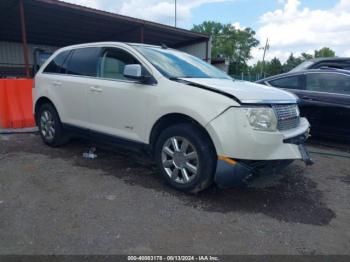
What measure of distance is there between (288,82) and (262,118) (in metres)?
3.82

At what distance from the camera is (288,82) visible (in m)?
6.70

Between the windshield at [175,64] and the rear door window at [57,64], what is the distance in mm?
1718

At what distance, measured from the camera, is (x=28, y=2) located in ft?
38.1

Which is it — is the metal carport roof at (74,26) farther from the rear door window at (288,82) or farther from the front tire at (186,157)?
the front tire at (186,157)

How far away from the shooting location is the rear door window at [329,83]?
606 centimetres

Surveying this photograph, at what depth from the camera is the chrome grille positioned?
11.3ft

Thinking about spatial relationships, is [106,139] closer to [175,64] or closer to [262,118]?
[175,64]

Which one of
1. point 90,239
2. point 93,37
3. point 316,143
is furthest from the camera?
point 93,37

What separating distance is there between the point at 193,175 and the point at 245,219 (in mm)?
742

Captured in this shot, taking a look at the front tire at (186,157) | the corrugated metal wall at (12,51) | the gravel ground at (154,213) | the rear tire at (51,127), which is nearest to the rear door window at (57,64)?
the rear tire at (51,127)

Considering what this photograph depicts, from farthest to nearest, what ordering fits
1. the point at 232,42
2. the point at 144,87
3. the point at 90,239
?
the point at 232,42 < the point at 144,87 < the point at 90,239

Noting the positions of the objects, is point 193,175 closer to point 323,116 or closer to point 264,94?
point 264,94

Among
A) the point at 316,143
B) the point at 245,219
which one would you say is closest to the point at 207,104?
the point at 245,219

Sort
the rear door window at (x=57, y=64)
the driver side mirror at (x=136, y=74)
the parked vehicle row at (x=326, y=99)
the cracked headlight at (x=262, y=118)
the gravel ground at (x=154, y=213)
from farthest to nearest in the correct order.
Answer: the parked vehicle row at (x=326, y=99)
the rear door window at (x=57, y=64)
the driver side mirror at (x=136, y=74)
the cracked headlight at (x=262, y=118)
the gravel ground at (x=154, y=213)
